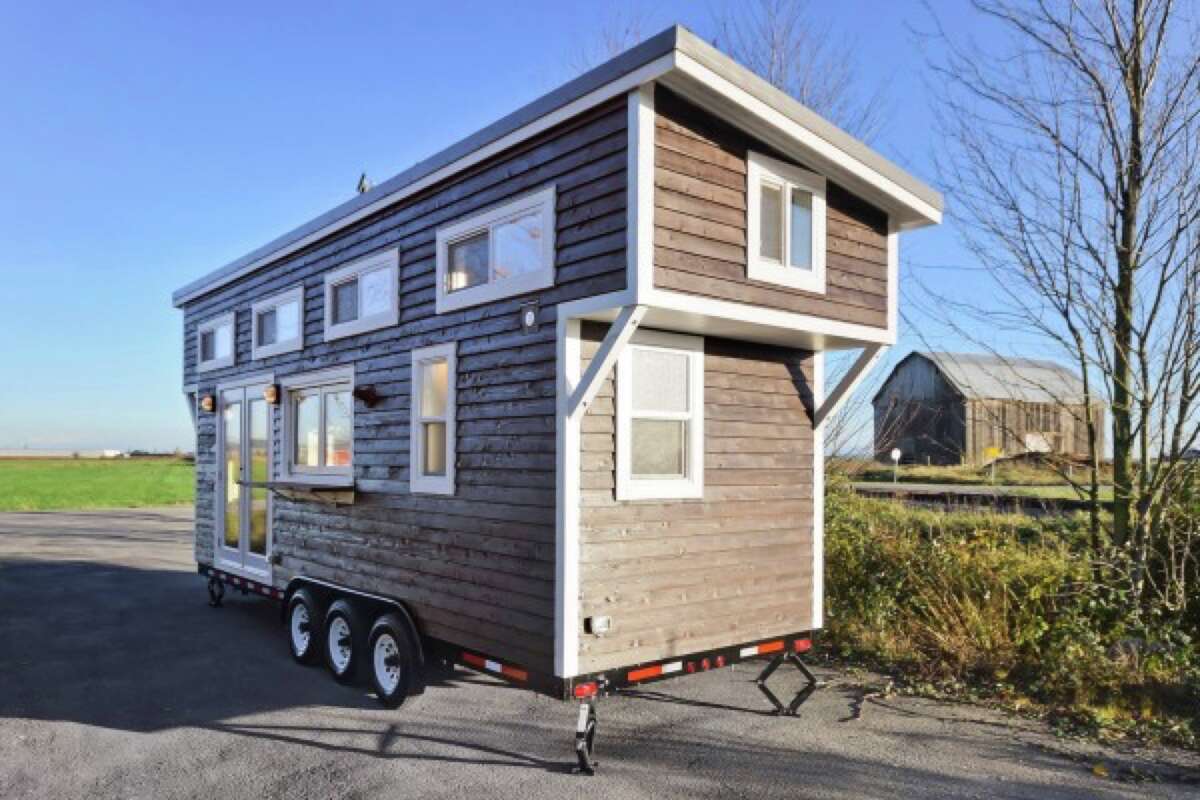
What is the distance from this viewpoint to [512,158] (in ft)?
18.3

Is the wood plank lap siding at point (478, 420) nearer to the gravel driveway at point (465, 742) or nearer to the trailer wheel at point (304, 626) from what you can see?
the trailer wheel at point (304, 626)

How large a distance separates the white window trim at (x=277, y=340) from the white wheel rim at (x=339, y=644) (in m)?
2.79

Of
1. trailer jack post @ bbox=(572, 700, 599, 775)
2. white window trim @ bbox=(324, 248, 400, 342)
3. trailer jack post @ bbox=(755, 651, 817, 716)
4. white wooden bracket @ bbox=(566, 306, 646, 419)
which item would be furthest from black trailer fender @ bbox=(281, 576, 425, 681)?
trailer jack post @ bbox=(755, 651, 817, 716)

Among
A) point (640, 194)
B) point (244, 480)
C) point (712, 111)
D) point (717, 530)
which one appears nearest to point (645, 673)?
point (717, 530)

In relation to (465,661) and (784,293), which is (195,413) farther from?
(784,293)

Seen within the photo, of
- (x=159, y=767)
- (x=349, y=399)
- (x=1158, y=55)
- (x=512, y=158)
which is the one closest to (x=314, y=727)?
(x=159, y=767)

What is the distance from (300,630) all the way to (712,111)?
5873 millimetres

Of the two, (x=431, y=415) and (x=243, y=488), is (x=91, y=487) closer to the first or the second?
(x=243, y=488)

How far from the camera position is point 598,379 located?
189 inches

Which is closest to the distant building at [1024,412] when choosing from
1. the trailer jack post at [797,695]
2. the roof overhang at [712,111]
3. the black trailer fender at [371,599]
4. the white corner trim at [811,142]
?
the white corner trim at [811,142]

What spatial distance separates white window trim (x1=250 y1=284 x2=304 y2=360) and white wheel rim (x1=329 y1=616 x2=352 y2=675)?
2787 millimetres

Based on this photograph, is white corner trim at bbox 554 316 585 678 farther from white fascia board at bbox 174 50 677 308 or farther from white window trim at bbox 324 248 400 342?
white window trim at bbox 324 248 400 342

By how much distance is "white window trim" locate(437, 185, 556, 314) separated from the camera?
17.2ft

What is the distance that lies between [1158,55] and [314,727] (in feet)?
28.9
